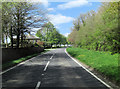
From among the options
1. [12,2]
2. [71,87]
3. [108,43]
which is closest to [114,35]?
[108,43]

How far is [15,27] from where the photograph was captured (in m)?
22.9

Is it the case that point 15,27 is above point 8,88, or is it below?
above

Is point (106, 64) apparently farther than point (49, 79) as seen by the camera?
Yes

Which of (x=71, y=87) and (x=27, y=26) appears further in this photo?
(x=27, y=26)

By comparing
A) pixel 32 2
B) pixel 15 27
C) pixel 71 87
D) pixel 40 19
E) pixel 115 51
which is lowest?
pixel 71 87

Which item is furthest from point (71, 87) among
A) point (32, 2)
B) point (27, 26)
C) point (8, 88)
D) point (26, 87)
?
point (27, 26)

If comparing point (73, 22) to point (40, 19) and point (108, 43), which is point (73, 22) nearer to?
point (40, 19)

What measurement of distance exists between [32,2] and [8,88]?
17677 mm

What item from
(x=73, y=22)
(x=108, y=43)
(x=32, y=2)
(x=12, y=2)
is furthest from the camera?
(x=73, y=22)

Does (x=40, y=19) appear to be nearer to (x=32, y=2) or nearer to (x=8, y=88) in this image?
(x=32, y=2)

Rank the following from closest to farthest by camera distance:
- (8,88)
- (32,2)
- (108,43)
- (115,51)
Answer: (8,88)
(115,51)
(108,43)
(32,2)

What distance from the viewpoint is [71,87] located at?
6.77 m

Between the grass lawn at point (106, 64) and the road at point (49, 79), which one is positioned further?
the grass lawn at point (106, 64)

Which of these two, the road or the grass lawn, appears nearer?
the road
